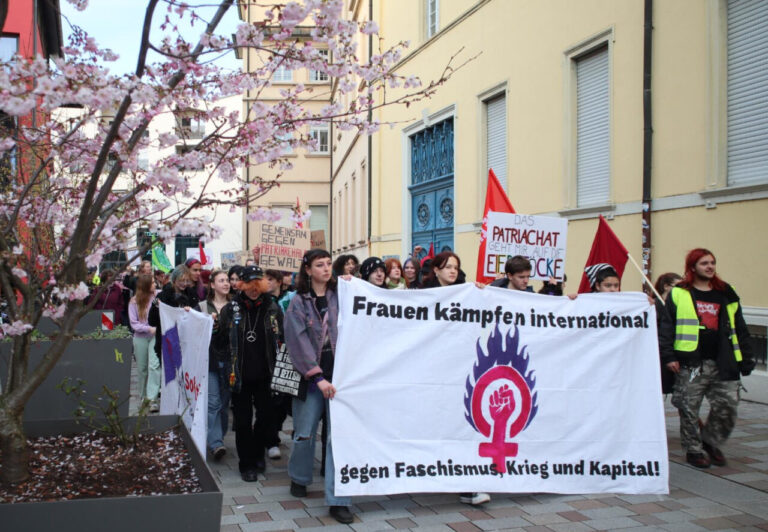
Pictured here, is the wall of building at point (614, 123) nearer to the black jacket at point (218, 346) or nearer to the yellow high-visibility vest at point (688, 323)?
the yellow high-visibility vest at point (688, 323)

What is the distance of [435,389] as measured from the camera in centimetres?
540

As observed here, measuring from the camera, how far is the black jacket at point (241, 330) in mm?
6570

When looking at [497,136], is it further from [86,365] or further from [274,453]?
[274,453]

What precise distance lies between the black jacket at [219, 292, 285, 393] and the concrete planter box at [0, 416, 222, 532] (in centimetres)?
329

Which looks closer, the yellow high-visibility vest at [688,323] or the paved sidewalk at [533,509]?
the paved sidewalk at [533,509]

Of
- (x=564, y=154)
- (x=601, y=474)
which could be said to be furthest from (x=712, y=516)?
(x=564, y=154)

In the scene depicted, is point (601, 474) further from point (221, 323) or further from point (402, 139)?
point (402, 139)

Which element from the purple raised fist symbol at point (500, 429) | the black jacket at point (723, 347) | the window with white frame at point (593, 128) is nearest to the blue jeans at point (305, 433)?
the purple raised fist symbol at point (500, 429)

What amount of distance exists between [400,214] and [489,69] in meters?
6.52

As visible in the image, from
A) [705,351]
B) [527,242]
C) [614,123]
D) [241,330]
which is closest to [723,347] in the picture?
[705,351]

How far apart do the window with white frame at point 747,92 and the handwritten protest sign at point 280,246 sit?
6029 millimetres

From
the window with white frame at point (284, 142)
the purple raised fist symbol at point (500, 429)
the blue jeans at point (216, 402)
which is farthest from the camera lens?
the blue jeans at point (216, 402)

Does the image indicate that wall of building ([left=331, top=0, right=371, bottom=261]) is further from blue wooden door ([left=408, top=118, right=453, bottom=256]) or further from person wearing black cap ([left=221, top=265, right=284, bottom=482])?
person wearing black cap ([left=221, top=265, right=284, bottom=482])

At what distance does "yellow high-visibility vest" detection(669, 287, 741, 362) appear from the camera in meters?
6.47
